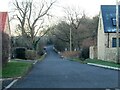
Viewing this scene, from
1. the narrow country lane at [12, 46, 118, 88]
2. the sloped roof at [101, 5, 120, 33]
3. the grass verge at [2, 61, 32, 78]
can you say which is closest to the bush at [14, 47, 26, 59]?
the sloped roof at [101, 5, 120, 33]

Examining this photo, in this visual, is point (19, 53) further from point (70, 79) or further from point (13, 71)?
point (70, 79)

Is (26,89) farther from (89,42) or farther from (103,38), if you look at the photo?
(89,42)

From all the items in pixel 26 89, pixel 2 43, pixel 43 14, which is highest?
pixel 43 14

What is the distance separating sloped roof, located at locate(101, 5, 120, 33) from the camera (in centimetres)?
5415

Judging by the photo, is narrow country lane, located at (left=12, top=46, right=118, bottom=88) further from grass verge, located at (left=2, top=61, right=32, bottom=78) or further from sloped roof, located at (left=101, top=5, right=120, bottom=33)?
→ sloped roof, located at (left=101, top=5, right=120, bottom=33)

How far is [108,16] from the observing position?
55281 mm

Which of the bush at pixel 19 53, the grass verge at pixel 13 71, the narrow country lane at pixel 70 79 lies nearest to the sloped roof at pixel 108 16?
the bush at pixel 19 53

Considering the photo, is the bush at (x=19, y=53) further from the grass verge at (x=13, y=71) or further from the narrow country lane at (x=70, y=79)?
the narrow country lane at (x=70, y=79)

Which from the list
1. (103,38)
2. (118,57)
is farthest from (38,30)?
(118,57)

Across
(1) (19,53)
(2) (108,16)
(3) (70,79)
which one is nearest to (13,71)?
(3) (70,79)

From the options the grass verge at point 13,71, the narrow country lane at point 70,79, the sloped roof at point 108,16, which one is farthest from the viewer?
the sloped roof at point 108,16

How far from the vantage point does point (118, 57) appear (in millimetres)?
40094

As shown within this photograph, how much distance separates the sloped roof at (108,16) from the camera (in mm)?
54153

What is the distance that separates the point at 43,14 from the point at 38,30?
4514 millimetres
